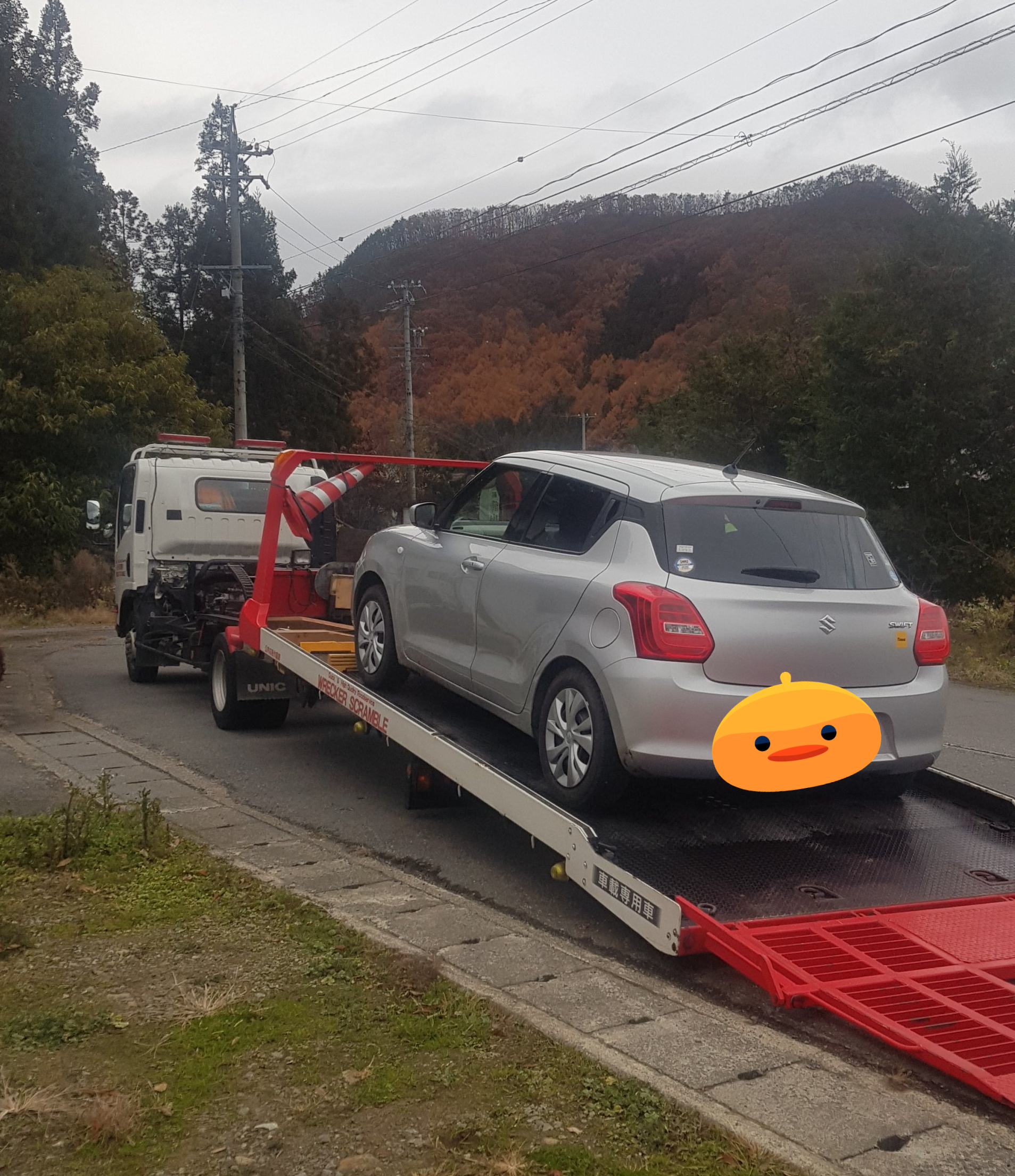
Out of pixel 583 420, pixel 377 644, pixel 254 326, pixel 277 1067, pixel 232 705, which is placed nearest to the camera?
pixel 277 1067

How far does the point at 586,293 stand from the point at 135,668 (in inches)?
4795

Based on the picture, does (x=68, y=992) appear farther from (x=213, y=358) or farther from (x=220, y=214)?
(x=220, y=214)

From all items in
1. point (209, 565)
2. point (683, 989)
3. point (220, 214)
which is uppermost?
point (220, 214)

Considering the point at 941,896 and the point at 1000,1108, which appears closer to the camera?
the point at 1000,1108

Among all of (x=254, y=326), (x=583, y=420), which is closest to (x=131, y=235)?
(x=254, y=326)

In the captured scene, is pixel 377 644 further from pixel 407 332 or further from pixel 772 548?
pixel 407 332

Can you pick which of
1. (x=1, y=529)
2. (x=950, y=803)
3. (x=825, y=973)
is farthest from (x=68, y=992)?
(x=1, y=529)

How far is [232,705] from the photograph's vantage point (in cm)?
1021

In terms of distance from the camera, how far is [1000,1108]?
3.54 meters

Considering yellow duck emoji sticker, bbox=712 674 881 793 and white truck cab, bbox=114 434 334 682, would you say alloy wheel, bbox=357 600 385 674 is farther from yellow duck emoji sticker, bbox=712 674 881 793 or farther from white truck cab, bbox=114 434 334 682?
white truck cab, bbox=114 434 334 682

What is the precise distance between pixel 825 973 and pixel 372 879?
248 centimetres

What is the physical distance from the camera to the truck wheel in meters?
13.5

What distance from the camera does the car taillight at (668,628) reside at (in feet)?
16.8

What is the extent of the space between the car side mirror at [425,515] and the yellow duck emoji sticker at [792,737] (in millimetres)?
2891
